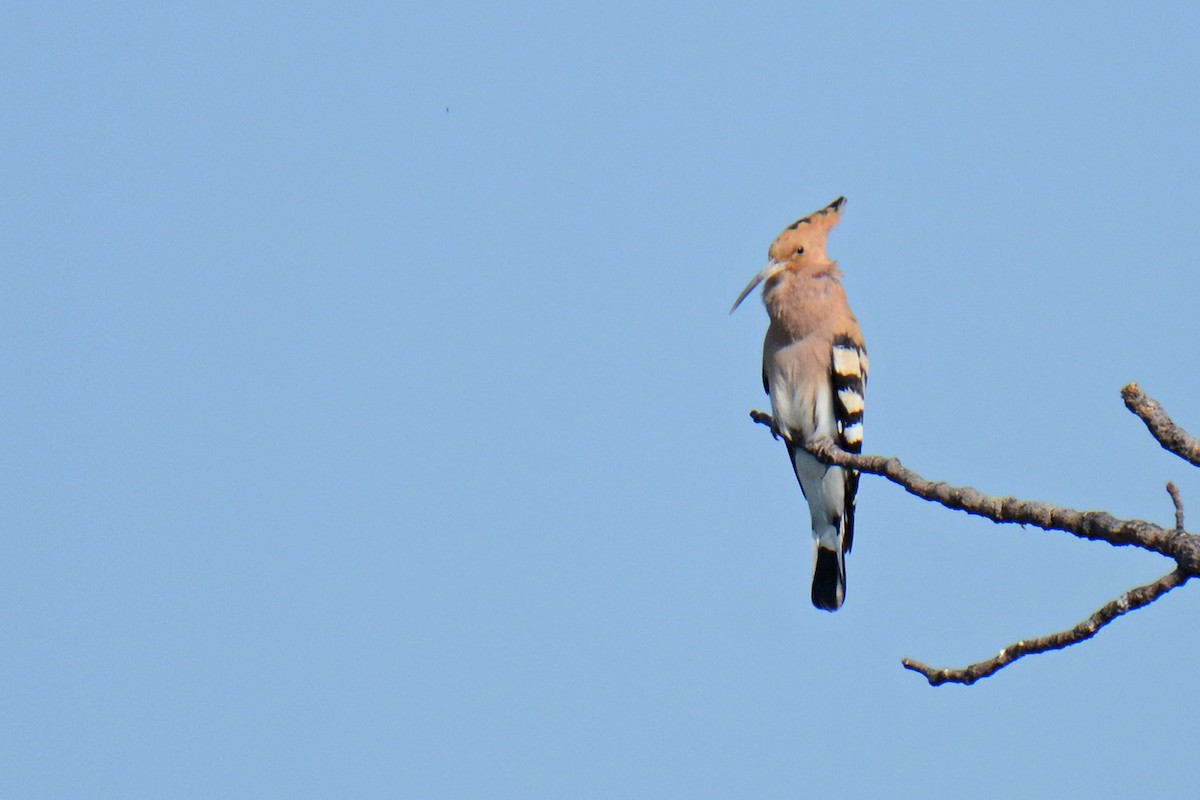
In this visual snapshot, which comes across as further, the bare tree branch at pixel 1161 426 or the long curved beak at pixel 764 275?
the long curved beak at pixel 764 275

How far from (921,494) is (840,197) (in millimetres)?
3101

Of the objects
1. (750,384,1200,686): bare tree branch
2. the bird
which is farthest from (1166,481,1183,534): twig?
the bird

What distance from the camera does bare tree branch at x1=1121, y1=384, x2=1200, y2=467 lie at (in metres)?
2.16

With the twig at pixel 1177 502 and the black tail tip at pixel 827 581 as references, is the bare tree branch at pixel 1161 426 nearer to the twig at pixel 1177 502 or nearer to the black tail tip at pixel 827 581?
the twig at pixel 1177 502

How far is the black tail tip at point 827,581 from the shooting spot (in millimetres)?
5145

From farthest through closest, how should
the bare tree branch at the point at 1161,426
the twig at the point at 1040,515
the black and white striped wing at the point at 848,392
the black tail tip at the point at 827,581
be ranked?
1. the black tail tip at the point at 827,581
2. the black and white striped wing at the point at 848,392
3. the bare tree branch at the point at 1161,426
4. the twig at the point at 1040,515

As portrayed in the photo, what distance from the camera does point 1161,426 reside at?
7.17 feet

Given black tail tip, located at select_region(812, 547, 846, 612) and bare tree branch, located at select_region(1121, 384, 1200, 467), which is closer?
bare tree branch, located at select_region(1121, 384, 1200, 467)

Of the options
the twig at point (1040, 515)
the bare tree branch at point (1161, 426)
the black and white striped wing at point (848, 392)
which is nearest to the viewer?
the twig at point (1040, 515)

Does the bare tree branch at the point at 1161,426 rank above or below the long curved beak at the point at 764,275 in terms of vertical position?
below

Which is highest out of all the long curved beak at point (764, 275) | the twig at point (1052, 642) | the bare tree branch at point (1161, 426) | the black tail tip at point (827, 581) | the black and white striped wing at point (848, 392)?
the long curved beak at point (764, 275)

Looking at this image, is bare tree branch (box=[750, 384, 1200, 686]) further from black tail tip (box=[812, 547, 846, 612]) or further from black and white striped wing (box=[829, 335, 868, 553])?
black tail tip (box=[812, 547, 846, 612])

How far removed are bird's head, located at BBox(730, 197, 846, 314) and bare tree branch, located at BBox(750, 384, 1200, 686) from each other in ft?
9.44

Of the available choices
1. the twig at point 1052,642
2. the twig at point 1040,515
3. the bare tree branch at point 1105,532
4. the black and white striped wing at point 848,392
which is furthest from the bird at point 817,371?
the twig at point 1052,642
